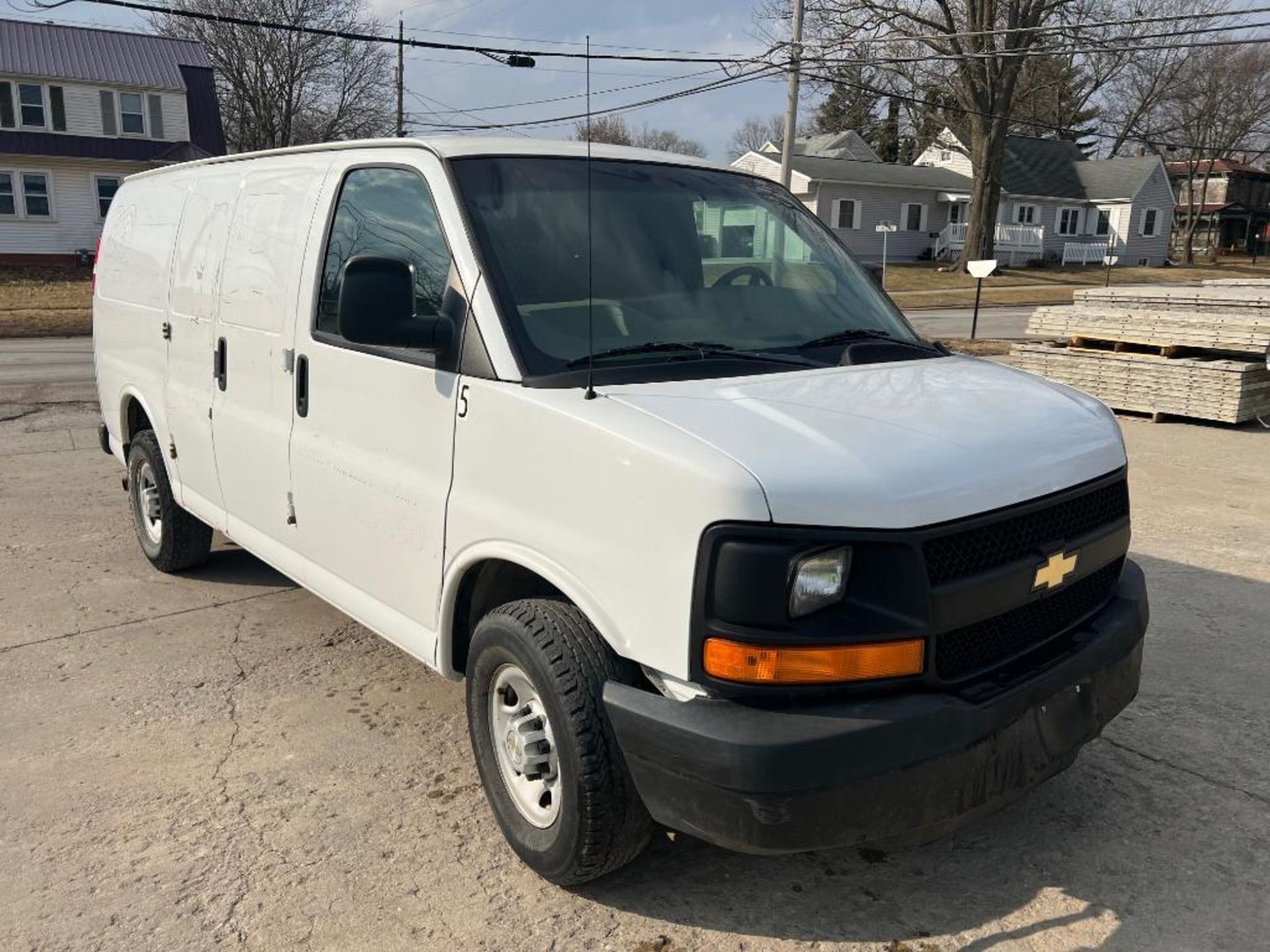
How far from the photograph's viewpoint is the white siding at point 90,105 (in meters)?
35.9

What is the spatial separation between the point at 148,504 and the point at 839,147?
57.0m

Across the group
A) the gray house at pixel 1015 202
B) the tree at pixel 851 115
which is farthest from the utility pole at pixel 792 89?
the tree at pixel 851 115

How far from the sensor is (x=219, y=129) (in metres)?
39.1

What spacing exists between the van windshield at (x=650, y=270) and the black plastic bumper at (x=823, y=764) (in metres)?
1.11

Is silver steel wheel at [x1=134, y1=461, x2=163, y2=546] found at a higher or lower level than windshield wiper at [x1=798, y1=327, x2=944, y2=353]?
lower

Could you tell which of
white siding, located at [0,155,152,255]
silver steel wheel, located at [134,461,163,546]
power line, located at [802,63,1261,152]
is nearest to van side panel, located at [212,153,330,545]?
silver steel wheel, located at [134,461,163,546]

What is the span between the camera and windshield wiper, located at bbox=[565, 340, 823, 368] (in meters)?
3.15

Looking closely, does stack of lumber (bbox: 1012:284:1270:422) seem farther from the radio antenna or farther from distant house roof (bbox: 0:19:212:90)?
distant house roof (bbox: 0:19:212:90)

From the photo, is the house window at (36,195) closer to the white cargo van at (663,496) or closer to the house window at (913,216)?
the house window at (913,216)

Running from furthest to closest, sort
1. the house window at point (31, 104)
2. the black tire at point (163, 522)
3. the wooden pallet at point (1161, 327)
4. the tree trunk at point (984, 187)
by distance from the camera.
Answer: the tree trunk at point (984, 187) → the house window at point (31, 104) → the wooden pallet at point (1161, 327) → the black tire at point (163, 522)

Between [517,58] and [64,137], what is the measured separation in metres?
23.7

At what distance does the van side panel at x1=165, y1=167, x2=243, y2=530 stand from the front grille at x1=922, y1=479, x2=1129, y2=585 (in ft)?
11.3

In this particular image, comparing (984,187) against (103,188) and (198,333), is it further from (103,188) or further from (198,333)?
(198,333)

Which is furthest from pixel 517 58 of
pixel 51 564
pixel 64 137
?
pixel 64 137
